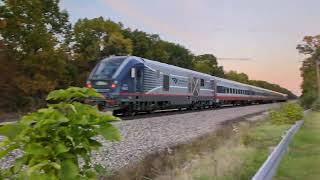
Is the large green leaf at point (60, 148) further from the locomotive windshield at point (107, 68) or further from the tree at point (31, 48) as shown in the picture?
the tree at point (31, 48)

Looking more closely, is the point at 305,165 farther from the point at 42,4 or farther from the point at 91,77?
the point at 42,4

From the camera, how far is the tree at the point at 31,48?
43.4m

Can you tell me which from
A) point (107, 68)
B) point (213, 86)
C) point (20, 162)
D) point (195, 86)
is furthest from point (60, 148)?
point (213, 86)

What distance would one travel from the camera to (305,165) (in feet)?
39.4

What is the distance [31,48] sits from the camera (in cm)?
4538

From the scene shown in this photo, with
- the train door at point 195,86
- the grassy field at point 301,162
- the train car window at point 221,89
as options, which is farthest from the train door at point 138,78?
the train car window at point 221,89

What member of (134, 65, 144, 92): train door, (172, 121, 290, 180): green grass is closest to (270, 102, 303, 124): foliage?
(134, 65, 144, 92): train door

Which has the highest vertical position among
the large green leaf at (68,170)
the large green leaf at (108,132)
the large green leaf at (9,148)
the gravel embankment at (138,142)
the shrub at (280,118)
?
the large green leaf at (108,132)

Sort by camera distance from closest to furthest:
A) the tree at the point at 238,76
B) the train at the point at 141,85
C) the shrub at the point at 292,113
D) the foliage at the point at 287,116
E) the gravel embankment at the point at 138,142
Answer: the gravel embankment at the point at 138,142
the train at the point at 141,85
the foliage at the point at 287,116
the shrub at the point at 292,113
the tree at the point at 238,76

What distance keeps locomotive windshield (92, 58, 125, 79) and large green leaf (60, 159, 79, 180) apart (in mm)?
24761

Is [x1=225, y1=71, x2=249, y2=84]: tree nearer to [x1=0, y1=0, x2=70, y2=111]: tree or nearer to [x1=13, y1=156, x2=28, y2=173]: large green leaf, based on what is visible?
[x1=0, y1=0, x2=70, y2=111]: tree

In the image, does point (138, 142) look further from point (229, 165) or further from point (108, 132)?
point (108, 132)

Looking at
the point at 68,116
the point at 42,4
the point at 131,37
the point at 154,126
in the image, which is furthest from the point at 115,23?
the point at 68,116

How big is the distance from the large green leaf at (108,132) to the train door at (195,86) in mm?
38042
